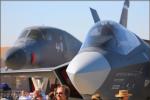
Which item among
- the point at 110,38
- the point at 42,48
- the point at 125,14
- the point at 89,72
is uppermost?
the point at 110,38

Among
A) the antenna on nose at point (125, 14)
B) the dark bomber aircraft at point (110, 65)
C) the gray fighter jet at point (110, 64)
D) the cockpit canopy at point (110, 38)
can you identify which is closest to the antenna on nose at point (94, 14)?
the antenna on nose at point (125, 14)

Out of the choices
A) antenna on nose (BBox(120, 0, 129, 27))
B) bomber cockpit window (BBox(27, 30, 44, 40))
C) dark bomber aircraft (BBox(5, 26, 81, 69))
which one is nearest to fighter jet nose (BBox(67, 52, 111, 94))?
dark bomber aircraft (BBox(5, 26, 81, 69))

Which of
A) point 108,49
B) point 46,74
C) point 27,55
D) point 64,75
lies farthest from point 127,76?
point 27,55

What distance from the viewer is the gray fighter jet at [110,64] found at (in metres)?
9.58

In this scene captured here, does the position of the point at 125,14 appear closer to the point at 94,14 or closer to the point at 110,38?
the point at 94,14

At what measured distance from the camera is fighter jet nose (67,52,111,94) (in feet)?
31.0

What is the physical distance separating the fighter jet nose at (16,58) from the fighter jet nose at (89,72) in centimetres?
988

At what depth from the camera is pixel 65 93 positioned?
5.60 meters

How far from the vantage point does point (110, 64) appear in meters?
9.90

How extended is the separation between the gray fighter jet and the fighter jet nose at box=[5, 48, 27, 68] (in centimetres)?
889

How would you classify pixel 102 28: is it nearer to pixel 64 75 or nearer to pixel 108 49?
pixel 108 49

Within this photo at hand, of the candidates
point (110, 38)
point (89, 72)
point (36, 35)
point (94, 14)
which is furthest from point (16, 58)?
point (89, 72)

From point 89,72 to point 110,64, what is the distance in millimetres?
665

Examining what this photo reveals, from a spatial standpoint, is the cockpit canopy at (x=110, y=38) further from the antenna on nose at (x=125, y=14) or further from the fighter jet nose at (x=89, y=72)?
the antenna on nose at (x=125, y=14)
